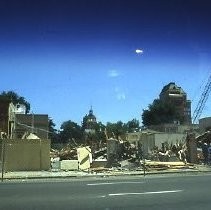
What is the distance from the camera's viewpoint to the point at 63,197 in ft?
49.8

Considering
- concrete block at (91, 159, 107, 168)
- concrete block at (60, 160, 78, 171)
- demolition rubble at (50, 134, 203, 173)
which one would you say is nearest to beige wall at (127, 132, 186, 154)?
demolition rubble at (50, 134, 203, 173)

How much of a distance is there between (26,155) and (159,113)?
102 m

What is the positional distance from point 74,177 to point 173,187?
995cm

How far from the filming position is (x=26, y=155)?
1249 inches

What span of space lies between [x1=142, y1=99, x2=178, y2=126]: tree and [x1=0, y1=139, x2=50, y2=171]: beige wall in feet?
328

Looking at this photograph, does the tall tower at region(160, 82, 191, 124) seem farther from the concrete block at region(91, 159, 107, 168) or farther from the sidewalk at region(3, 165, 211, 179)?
the sidewalk at region(3, 165, 211, 179)

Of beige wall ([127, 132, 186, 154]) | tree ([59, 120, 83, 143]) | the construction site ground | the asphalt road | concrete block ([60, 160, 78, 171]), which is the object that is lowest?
the asphalt road

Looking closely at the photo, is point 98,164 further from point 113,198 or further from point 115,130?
point 115,130

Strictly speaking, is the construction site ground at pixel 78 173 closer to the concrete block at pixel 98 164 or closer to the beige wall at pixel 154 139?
the concrete block at pixel 98 164

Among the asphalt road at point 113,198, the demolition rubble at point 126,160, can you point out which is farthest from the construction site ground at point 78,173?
the asphalt road at point 113,198

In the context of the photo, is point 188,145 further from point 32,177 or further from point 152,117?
point 152,117

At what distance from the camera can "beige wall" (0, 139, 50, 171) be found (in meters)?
31.4

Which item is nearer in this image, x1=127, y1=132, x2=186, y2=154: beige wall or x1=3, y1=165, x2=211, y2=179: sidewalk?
x1=3, y1=165, x2=211, y2=179: sidewalk

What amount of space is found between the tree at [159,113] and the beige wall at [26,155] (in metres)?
99.9
